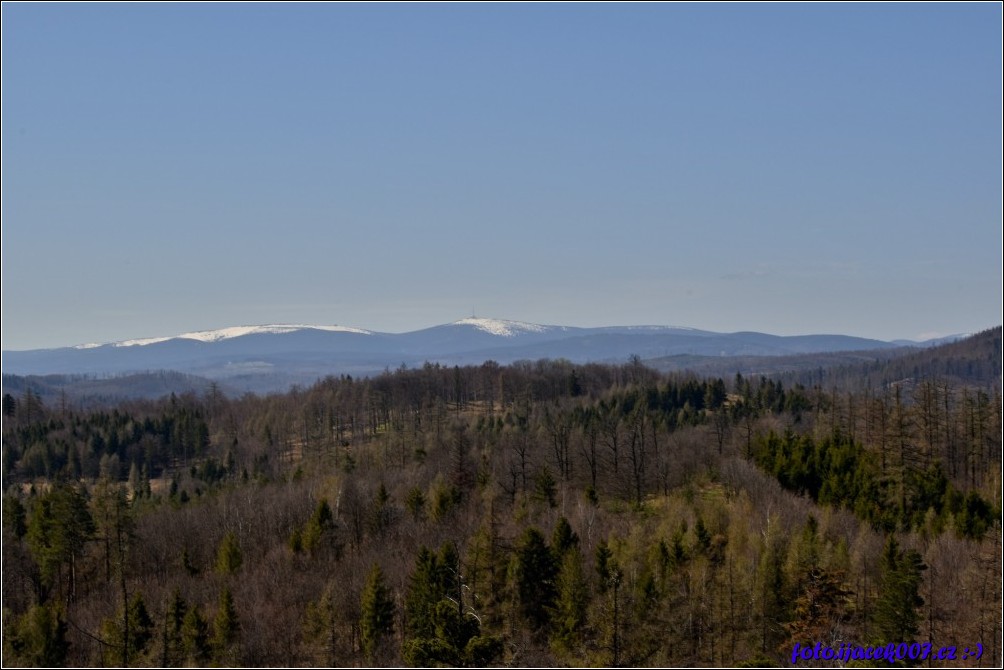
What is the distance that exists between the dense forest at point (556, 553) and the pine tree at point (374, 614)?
0.44ft

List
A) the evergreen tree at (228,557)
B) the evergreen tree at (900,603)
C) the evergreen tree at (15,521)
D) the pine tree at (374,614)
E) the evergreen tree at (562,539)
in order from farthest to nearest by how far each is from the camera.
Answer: the evergreen tree at (15,521)
the evergreen tree at (228,557)
the evergreen tree at (562,539)
the pine tree at (374,614)
the evergreen tree at (900,603)

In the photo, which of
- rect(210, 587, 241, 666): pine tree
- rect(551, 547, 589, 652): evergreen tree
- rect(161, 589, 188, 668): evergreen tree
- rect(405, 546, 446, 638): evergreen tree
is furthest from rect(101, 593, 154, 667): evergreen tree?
rect(551, 547, 589, 652): evergreen tree

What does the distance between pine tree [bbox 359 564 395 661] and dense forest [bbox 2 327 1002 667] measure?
0.13 m

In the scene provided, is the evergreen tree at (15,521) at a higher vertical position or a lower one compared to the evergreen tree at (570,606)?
higher

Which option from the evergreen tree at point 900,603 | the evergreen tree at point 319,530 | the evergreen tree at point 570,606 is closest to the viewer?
the evergreen tree at point 900,603

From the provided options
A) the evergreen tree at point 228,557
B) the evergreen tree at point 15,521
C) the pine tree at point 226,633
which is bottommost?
the pine tree at point 226,633

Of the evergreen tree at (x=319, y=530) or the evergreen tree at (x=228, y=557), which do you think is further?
the evergreen tree at (x=319, y=530)

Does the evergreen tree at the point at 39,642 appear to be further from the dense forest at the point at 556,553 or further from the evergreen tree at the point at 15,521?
the evergreen tree at the point at 15,521

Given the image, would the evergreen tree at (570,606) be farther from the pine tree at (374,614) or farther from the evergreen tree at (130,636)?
the evergreen tree at (130,636)

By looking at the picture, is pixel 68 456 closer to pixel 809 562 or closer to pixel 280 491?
pixel 280 491

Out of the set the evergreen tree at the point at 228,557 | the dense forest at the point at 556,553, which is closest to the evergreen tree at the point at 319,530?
the dense forest at the point at 556,553

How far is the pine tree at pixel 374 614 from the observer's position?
171ft

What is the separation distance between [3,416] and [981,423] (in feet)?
620

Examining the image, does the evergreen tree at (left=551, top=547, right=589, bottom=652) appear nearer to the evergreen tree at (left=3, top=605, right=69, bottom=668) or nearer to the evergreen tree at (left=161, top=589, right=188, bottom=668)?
the evergreen tree at (left=161, top=589, right=188, bottom=668)
